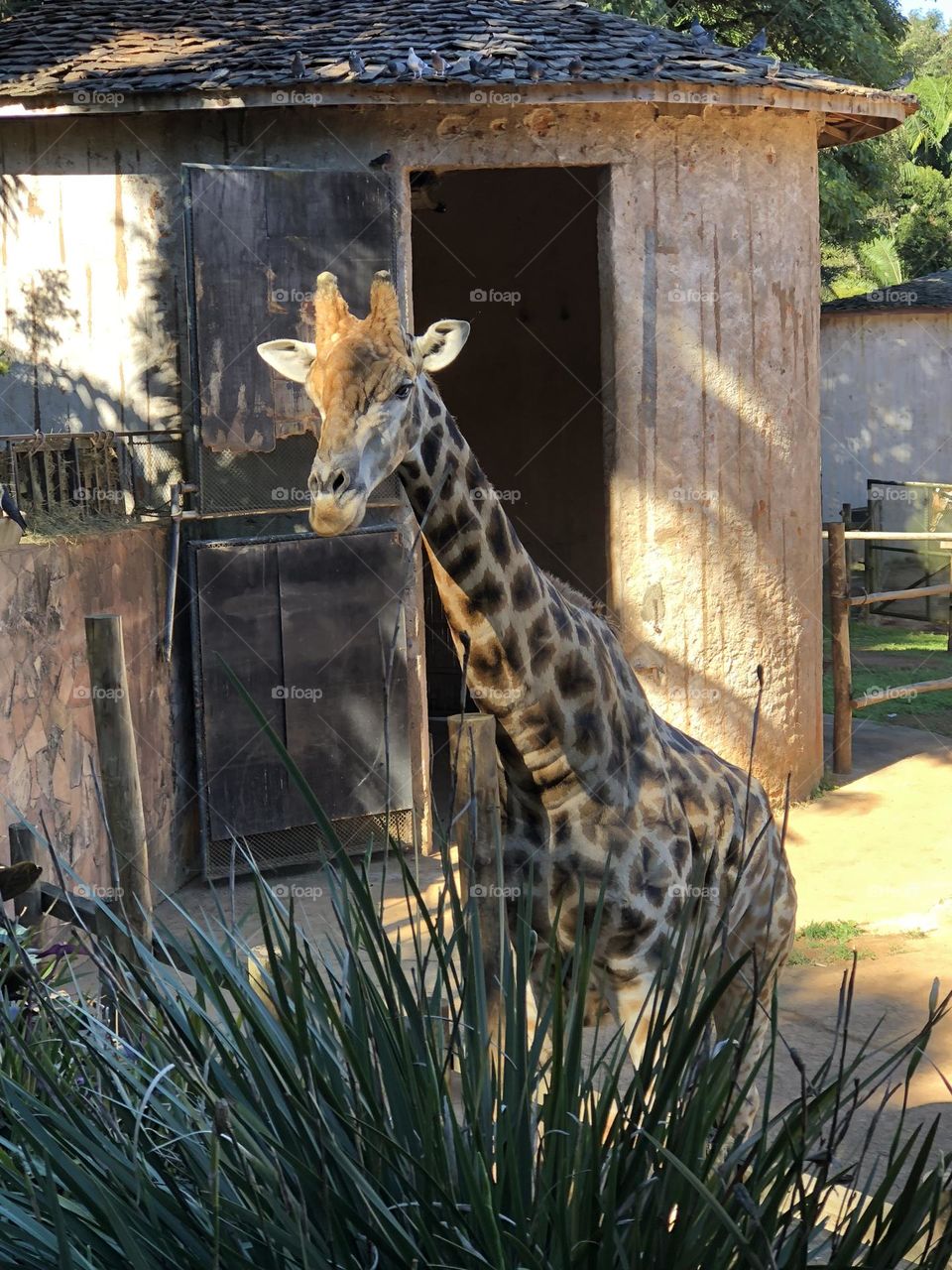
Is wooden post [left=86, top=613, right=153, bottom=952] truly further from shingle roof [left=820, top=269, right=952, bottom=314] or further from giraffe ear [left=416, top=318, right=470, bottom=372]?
shingle roof [left=820, top=269, right=952, bottom=314]

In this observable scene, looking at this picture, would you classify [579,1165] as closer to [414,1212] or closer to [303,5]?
[414,1212]

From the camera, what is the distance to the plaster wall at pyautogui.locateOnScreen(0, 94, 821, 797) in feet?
29.6

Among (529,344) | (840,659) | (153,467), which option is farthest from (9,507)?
(529,344)

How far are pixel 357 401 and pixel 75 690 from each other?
4.24 metres

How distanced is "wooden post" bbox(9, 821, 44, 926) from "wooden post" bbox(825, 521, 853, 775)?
673 centimetres

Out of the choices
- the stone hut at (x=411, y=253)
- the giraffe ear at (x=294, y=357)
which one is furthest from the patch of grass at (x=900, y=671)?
the giraffe ear at (x=294, y=357)

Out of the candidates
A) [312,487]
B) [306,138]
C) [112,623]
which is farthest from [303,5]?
[312,487]

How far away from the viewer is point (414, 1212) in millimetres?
2113

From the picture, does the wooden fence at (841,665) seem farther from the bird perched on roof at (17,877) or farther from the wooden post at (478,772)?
the wooden post at (478,772)

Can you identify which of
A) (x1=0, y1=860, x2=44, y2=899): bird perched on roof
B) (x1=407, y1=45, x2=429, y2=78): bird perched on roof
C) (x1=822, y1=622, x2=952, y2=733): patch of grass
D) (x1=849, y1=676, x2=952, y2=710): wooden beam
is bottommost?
(x1=822, y1=622, x2=952, y2=733): patch of grass

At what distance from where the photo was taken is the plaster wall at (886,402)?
20625 millimetres

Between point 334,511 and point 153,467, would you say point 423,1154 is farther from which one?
point 153,467

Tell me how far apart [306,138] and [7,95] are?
1695mm

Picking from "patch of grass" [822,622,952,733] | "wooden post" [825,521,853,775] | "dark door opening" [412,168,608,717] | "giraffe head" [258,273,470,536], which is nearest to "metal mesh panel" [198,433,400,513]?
"wooden post" [825,521,853,775]
